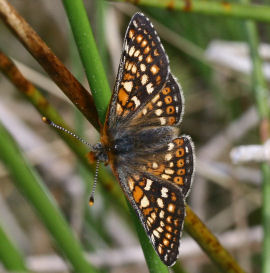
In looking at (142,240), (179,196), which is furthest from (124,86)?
(142,240)

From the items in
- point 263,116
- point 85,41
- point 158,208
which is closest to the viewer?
point 85,41

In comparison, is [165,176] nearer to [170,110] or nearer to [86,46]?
[170,110]

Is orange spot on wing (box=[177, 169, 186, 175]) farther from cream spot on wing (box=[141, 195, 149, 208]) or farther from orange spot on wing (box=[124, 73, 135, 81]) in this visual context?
orange spot on wing (box=[124, 73, 135, 81])

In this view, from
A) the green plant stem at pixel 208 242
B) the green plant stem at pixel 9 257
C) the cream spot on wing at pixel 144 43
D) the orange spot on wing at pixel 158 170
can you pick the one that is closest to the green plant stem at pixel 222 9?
the cream spot on wing at pixel 144 43

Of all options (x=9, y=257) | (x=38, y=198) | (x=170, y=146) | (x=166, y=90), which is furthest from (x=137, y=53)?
(x=9, y=257)

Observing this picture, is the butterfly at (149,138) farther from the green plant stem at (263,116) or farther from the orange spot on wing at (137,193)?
the green plant stem at (263,116)

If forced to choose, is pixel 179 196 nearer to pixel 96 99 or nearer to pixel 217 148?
pixel 96 99
